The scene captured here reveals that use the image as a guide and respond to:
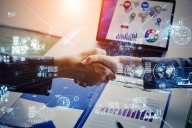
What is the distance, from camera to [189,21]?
1146mm

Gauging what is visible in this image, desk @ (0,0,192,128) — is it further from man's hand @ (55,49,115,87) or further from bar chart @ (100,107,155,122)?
bar chart @ (100,107,155,122)

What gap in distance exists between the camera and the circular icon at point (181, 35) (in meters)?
1.15

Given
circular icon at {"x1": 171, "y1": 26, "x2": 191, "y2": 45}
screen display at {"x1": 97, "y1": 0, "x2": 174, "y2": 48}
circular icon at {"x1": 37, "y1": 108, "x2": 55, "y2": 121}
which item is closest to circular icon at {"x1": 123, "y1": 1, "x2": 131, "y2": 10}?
screen display at {"x1": 97, "y1": 0, "x2": 174, "y2": 48}

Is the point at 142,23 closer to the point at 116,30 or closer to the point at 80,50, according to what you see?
the point at 116,30

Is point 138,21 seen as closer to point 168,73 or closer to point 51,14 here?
point 168,73

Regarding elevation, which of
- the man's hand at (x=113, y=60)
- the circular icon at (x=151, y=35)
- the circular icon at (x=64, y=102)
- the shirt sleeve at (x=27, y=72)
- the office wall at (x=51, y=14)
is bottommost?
the circular icon at (x=64, y=102)

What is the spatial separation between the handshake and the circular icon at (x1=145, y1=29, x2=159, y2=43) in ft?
0.36

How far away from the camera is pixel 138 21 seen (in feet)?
3.81

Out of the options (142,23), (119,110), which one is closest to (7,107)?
(119,110)

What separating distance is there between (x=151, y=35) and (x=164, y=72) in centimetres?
20

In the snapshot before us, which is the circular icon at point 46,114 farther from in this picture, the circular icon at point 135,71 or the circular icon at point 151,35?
the circular icon at point 151,35

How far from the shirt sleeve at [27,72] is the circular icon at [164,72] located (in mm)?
526

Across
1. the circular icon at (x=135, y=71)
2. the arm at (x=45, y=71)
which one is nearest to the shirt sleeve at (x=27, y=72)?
the arm at (x=45, y=71)

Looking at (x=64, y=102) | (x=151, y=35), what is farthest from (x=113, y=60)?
(x=64, y=102)
